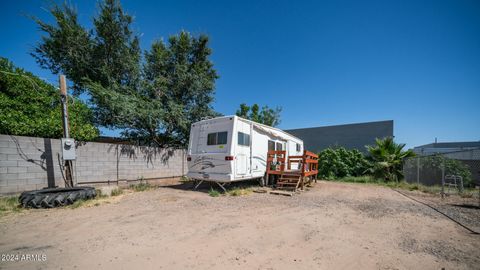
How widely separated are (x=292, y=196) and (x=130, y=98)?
9318 mm

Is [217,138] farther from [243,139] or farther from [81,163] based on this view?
[81,163]

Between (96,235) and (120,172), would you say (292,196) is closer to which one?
(96,235)

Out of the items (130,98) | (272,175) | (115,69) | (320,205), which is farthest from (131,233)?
(115,69)

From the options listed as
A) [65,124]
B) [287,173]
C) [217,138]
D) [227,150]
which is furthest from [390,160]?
[65,124]

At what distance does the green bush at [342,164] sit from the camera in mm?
14141

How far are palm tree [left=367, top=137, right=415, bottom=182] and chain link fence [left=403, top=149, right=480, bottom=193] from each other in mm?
395

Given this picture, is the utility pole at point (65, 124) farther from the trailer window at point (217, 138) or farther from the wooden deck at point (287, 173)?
the wooden deck at point (287, 173)

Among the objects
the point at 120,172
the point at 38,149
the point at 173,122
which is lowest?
the point at 120,172

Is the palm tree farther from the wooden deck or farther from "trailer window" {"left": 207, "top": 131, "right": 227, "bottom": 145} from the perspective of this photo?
"trailer window" {"left": 207, "top": 131, "right": 227, "bottom": 145}

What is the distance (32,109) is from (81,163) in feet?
8.95

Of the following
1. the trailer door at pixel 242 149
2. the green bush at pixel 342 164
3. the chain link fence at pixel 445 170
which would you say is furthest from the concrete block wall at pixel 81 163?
the chain link fence at pixel 445 170

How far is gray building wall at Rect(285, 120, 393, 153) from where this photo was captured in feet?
53.3

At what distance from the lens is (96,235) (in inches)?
130

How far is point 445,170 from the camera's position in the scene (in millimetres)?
9672
